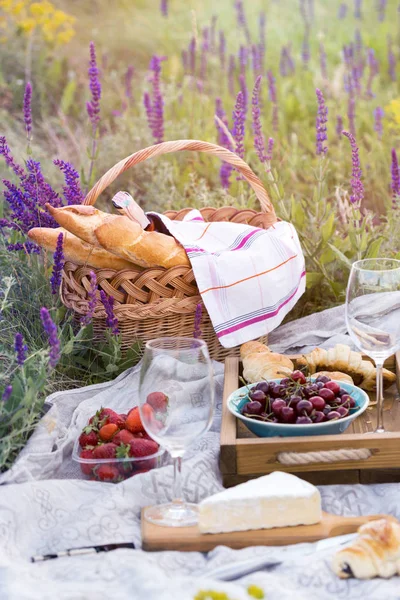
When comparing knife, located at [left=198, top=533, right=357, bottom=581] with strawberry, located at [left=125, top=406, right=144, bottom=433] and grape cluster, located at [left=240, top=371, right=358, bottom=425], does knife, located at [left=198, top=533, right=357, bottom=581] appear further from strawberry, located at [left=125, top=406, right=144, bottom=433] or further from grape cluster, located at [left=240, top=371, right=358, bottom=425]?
strawberry, located at [left=125, top=406, right=144, bottom=433]

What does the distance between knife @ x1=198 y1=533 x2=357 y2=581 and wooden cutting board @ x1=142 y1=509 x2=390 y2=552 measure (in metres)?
0.02

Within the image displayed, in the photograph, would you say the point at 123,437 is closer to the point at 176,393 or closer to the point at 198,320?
the point at 176,393

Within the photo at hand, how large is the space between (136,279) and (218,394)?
0.45 meters

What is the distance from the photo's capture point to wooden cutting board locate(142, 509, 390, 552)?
5.55 ft

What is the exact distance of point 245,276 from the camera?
107 inches

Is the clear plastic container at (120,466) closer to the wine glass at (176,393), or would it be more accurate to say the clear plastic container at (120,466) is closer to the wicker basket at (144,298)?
the wine glass at (176,393)

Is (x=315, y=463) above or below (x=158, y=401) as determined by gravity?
below

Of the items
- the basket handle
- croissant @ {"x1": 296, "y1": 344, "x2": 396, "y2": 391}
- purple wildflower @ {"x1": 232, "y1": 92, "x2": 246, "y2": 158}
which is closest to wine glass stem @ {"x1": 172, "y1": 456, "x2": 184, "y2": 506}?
croissant @ {"x1": 296, "y1": 344, "x2": 396, "y2": 391}

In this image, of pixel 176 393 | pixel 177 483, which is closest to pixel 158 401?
pixel 176 393

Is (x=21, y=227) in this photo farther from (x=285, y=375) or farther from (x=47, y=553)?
(x=47, y=553)

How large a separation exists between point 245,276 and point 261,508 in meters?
1.14

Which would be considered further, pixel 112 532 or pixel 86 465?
pixel 86 465

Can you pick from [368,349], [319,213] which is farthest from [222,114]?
[368,349]

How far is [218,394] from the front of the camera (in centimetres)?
248
